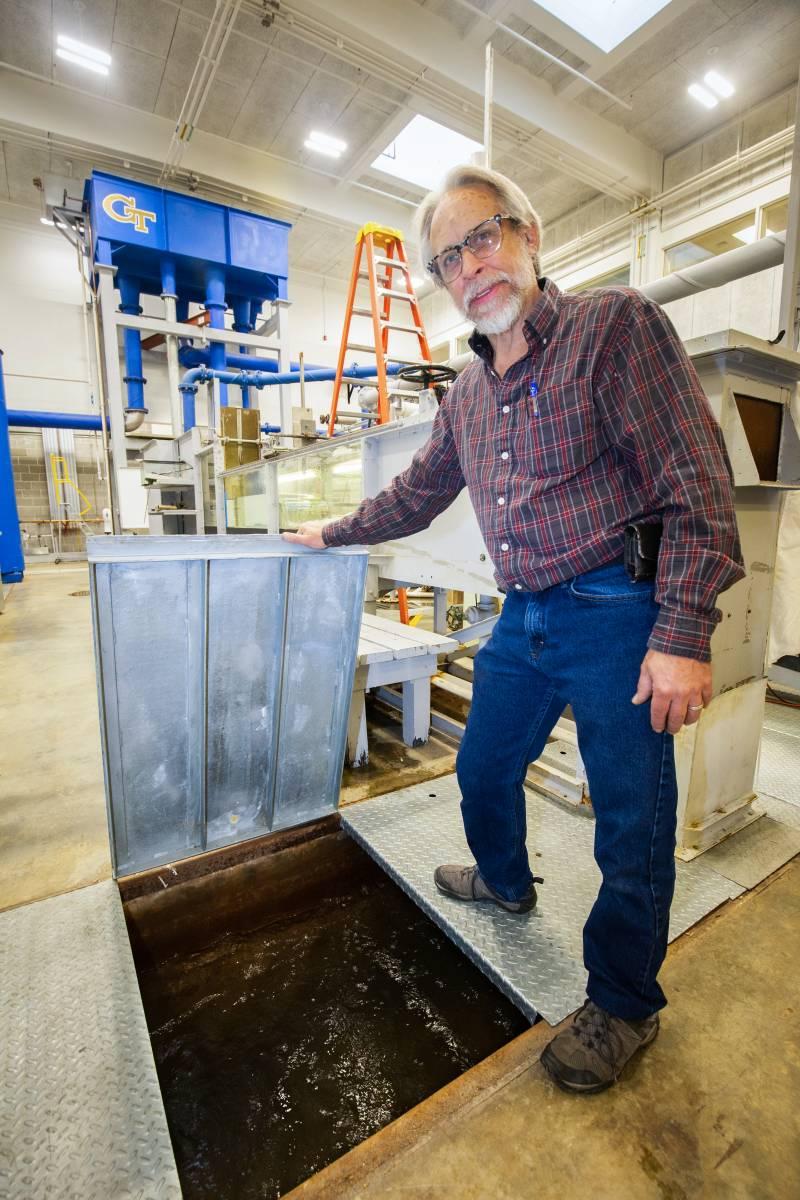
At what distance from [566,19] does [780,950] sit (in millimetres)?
7287

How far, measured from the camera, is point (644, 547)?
37.6 inches

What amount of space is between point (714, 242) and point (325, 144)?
17.2ft

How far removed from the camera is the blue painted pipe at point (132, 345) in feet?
22.1

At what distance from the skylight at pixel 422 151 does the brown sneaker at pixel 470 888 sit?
299 inches

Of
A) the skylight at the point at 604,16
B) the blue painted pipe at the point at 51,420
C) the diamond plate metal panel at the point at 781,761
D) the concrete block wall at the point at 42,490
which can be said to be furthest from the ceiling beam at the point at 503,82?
the concrete block wall at the point at 42,490

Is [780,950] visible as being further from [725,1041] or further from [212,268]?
[212,268]

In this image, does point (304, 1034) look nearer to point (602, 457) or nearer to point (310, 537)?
point (310, 537)

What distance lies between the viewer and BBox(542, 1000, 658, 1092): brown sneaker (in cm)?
101

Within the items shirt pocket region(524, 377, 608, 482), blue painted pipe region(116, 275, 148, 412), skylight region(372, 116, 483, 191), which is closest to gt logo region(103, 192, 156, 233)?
blue painted pipe region(116, 275, 148, 412)

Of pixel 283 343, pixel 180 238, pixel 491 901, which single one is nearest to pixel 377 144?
pixel 283 343

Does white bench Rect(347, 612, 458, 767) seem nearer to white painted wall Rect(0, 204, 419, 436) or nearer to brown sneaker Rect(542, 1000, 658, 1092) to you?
brown sneaker Rect(542, 1000, 658, 1092)

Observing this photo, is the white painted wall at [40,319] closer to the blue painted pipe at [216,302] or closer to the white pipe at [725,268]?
the blue painted pipe at [216,302]

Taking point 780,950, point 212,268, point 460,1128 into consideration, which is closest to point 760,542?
point 780,950

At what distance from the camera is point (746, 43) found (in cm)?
516
